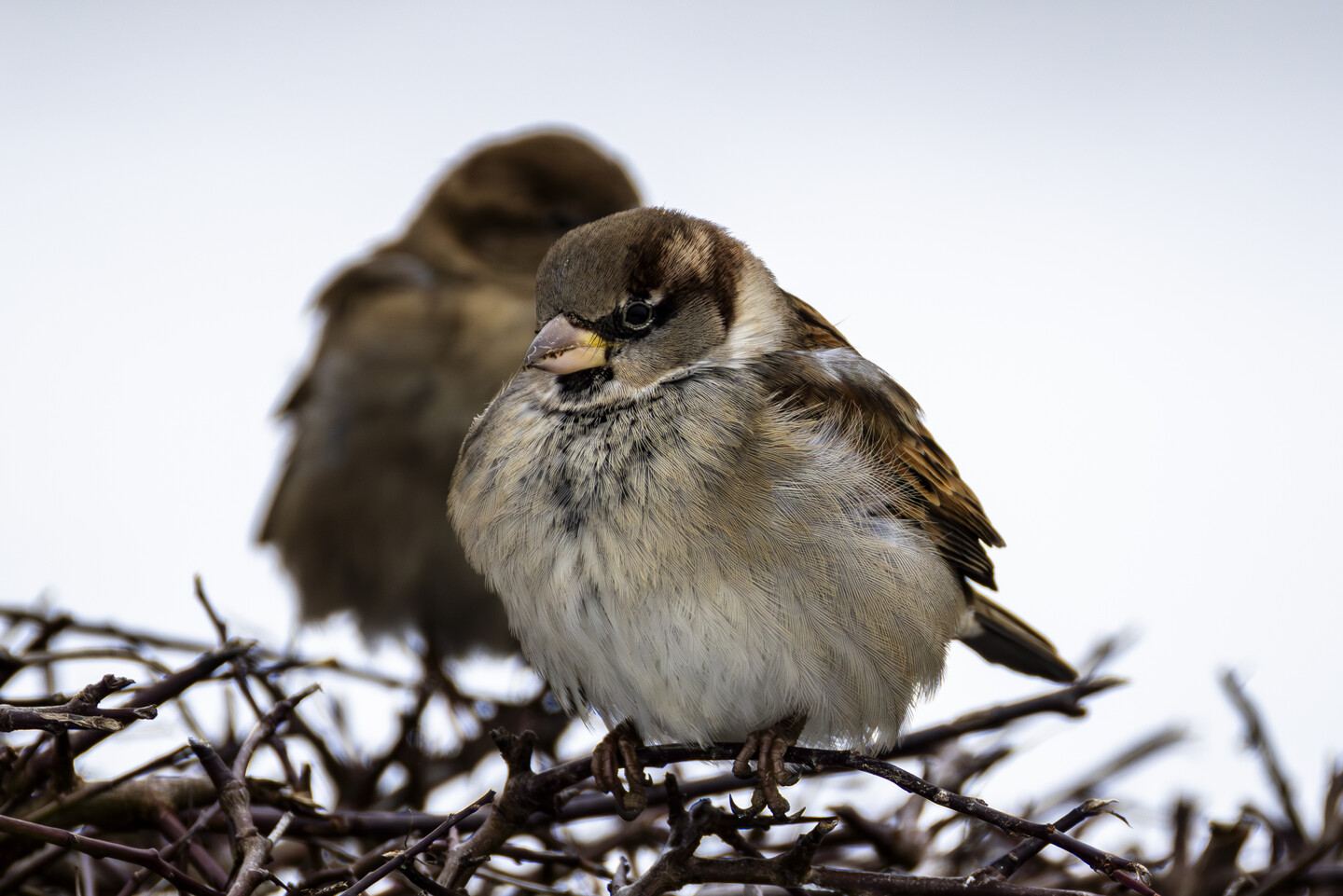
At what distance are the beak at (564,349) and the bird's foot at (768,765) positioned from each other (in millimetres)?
501

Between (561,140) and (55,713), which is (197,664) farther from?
(561,140)

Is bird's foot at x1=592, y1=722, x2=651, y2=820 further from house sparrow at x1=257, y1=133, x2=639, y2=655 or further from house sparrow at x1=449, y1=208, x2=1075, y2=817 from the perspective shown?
house sparrow at x1=257, y1=133, x2=639, y2=655

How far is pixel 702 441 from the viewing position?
63.6 inches

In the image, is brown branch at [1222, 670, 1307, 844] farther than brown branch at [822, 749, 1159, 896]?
Yes

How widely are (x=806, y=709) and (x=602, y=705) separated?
0.27 meters

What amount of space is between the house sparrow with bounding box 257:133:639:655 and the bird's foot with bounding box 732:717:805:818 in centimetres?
168

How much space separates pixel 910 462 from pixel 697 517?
1.41 ft

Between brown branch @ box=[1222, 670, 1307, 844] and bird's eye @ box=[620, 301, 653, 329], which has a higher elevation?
bird's eye @ box=[620, 301, 653, 329]

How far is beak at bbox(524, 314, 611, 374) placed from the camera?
5.44 ft

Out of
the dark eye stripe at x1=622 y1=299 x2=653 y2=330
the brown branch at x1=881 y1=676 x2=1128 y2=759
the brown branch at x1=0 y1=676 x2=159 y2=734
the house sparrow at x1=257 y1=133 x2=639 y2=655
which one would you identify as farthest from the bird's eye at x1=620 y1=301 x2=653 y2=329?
the house sparrow at x1=257 y1=133 x2=639 y2=655

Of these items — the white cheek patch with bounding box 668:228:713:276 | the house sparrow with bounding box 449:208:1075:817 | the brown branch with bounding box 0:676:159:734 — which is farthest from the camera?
the white cheek patch with bounding box 668:228:713:276

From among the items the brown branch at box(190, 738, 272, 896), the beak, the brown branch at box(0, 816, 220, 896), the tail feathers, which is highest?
the beak

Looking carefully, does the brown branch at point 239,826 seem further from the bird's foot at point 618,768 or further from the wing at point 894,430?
the wing at point 894,430

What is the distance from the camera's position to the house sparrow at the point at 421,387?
3260 millimetres
